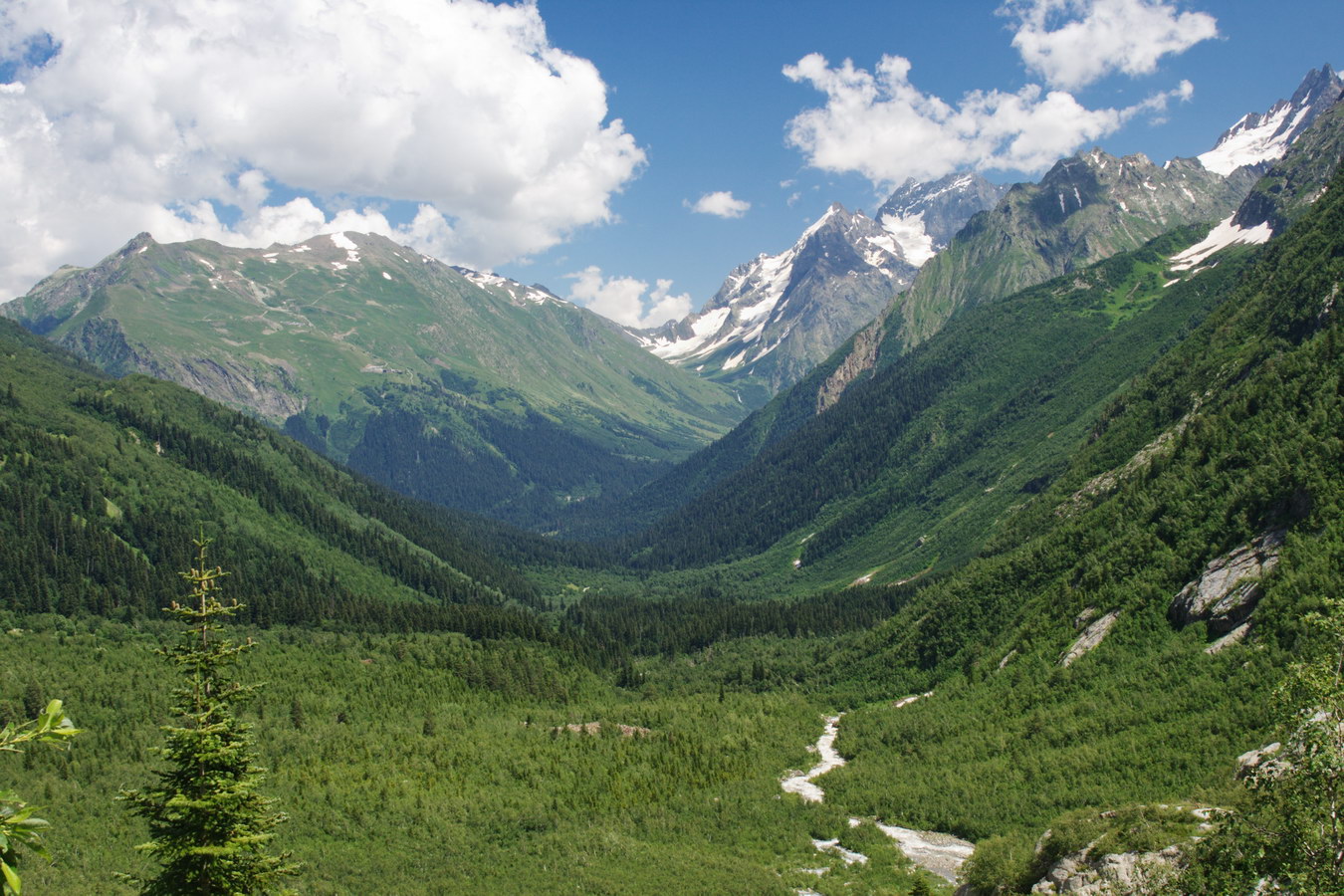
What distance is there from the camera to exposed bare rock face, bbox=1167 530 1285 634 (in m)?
73.9

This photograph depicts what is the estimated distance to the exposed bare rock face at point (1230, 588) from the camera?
73.9m

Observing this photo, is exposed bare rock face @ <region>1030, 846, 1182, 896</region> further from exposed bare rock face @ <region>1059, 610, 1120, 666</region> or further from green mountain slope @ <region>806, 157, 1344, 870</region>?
exposed bare rock face @ <region>1059, 610, 1120, 666</region>

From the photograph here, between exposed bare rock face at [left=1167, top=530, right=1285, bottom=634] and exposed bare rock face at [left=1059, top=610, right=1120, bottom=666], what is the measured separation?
6.62 meters

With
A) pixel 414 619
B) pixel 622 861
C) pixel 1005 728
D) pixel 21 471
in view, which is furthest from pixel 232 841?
pixel 21 471

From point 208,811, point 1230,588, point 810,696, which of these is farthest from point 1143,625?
point 208,811

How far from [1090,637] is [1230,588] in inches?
661

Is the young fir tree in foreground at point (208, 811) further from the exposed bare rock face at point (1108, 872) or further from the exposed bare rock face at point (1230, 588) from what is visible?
the exposed bare rock face at point (1230, 588)

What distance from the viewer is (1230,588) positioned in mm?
76875

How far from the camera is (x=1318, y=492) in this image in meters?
75.2

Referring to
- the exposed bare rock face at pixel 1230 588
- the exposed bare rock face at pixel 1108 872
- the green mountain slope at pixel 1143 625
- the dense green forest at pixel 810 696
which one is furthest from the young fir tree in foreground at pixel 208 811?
the exposed bare rock face at pixel 1230 588

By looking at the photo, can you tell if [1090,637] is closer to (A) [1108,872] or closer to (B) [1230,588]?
(B) [1230,588]

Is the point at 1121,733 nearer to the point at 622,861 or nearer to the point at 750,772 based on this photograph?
the point at 750,772

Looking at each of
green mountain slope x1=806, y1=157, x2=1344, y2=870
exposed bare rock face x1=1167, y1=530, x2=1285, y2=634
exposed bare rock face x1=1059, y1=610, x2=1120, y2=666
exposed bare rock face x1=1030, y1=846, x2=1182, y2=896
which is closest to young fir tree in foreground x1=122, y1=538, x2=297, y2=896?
exposed bare rock face x1=1030, y1=846, x2=1182, y2=896

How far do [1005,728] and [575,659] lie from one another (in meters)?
77.1
